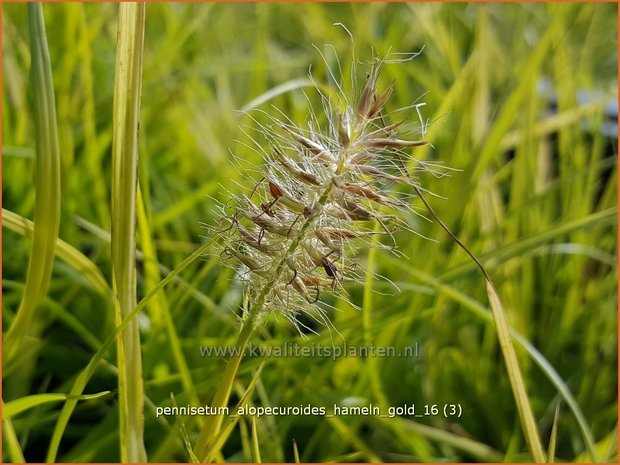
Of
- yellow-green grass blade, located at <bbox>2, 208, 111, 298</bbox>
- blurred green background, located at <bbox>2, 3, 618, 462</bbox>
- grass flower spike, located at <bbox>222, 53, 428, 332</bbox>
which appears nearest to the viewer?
grass flower spike, located at <bbox>222, 53, 428, 332</bbox>

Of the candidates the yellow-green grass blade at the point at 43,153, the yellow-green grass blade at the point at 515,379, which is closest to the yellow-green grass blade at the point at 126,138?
the yellow-green grass blade at the point at 43,153

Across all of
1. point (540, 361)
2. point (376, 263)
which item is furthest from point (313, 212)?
point (376, 263)

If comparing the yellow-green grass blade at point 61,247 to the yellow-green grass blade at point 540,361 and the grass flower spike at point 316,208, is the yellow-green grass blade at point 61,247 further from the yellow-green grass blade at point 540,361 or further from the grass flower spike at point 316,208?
the yellow-green grass blade at point 540,361

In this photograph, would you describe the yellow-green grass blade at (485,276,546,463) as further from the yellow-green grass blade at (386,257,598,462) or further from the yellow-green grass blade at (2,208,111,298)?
the yellow-green grass blade at (2,208,111,298)

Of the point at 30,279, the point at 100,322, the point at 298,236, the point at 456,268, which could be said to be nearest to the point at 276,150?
the point at 298,236

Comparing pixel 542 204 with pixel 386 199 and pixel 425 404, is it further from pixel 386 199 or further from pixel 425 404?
pixel 386 199

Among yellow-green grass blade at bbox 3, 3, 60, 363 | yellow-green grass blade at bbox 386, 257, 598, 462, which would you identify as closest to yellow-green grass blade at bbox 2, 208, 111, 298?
yellow-green grass blade at bbox 3, 3, 60, 363
